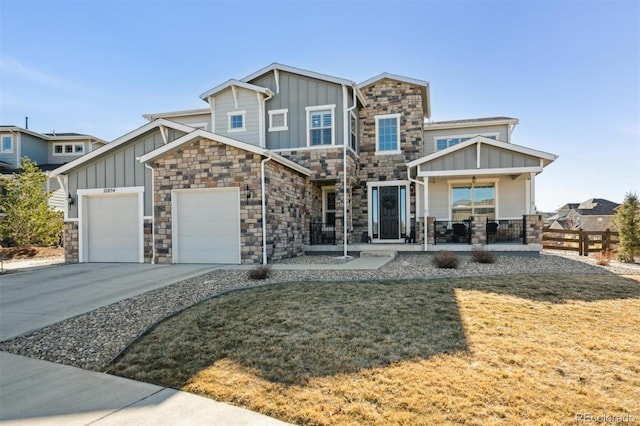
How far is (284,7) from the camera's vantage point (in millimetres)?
11305

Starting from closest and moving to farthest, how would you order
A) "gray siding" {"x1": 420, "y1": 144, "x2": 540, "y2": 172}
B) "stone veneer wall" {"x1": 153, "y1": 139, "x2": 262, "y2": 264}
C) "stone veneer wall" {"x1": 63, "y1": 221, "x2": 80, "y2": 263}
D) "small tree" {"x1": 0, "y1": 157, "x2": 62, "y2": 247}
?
1. "stone veneer wall" {"x1": 153, "y1": 139, "x2": 262, "y2": 264}
2. "gray siding" {"x1": 420, "y1": 144, "x2": 540, "y2": 172}
3. "stone veneer wall" {"x1": 63, "y1": 221, "x2": 80, "y2": 263}
4. "small tree" {"x1": 0, "y1": 157, "x2": 62, "y2": 247}

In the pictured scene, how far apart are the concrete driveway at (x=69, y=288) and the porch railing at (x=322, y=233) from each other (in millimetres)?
5043

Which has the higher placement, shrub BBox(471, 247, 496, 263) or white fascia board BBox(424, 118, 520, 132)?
white fascia board BBox(424, 118, 520, 132)

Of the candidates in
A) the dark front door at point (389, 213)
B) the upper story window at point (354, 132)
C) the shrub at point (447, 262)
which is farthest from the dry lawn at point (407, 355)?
the upper story window at point (354, 132)

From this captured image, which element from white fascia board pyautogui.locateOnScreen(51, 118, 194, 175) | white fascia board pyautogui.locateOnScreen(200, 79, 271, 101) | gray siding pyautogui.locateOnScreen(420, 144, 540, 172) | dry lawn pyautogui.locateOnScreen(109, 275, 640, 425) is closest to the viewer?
dry lawn pyautogui.locateOnScreen(109, 275, 640, 425)

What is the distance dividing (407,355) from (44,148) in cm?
3258

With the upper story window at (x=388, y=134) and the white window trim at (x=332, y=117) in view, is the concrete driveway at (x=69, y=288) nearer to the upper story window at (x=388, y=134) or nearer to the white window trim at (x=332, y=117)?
the white window trim at (x=332, y=117)

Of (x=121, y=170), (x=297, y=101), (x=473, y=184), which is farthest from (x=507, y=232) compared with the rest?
(x=121, y=170)

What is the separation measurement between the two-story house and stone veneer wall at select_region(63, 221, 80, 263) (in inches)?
508

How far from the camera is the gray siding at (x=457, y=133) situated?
672 inches

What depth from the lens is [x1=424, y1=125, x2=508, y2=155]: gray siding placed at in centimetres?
1708

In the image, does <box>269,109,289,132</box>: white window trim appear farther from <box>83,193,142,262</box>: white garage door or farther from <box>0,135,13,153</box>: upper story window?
<box>0,135,13,153</box>: upper story window

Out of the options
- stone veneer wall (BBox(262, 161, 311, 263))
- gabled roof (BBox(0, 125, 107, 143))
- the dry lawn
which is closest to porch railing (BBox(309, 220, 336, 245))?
stone veneer wall (BBox(262, 161, 311, 263))

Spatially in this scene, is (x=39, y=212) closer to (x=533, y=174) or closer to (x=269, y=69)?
(x=269, y=69)
